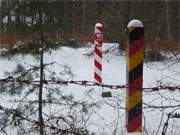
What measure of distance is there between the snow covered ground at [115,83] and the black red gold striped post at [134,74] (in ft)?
1.13

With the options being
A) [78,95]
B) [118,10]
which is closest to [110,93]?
[78,95]

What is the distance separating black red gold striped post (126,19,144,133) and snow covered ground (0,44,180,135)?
343 millimetres

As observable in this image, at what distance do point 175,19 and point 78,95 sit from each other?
33.2 ft

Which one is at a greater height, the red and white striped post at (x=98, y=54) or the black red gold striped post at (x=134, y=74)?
the red and white striped post at (x=98, y=54)

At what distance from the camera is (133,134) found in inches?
131

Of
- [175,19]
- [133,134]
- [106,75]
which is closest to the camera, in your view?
[133,134]

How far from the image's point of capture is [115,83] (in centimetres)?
941

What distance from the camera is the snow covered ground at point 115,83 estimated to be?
19.1 feet

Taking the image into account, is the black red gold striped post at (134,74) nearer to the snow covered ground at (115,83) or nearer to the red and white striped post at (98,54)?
the snow covered ground at (115,83)

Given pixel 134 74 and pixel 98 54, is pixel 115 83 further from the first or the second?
pixel 134 74

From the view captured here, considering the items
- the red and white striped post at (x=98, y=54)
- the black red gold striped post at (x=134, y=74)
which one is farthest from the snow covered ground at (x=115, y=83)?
the black red gold striped post at (x=134, y=74)

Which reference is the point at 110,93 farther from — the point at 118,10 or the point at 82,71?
the point at 118,10

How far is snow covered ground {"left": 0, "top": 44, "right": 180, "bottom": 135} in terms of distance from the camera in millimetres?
5812

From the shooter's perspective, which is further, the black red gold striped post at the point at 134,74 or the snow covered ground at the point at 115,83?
the snow covered ground at the point at 115,83
